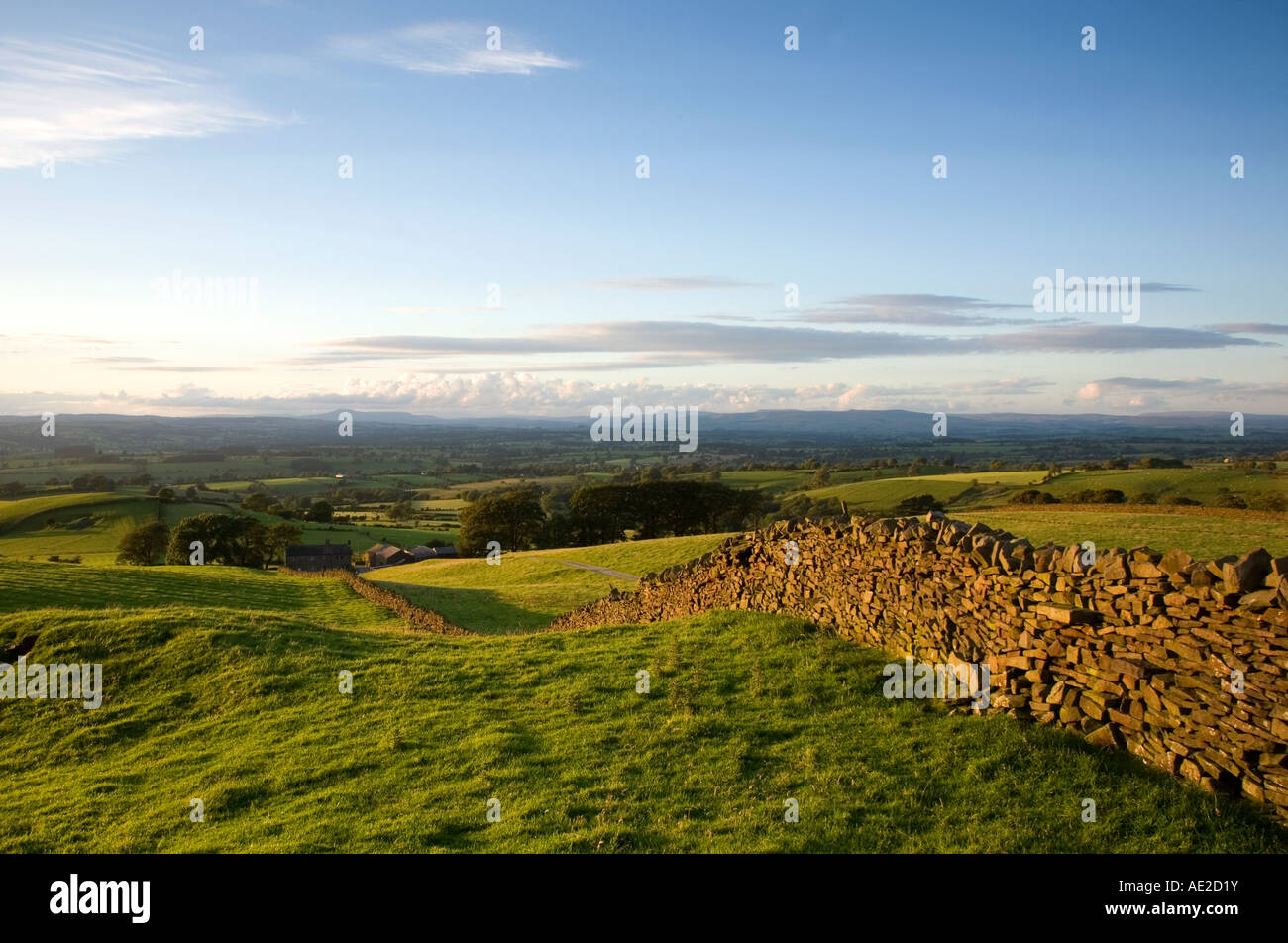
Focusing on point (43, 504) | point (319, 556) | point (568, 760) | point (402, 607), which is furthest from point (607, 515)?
point (568, 760)

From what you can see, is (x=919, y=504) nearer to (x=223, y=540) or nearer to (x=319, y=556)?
(x=319, y=556)

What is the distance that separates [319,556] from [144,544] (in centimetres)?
1254

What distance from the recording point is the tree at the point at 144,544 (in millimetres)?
57969

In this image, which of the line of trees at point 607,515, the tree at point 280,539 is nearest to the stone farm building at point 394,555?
the line of trees at point 607,515

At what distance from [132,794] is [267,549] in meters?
60.5

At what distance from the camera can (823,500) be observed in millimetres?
55344

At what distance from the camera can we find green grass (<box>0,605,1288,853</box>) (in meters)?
6.77

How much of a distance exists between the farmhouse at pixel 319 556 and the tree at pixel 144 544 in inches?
357

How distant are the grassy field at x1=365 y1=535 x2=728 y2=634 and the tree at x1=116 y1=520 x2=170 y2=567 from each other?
67.0 ft

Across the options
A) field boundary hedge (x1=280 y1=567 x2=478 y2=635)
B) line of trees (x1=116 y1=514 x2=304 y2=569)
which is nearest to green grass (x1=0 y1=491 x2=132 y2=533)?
line of trees (x1=116 y1=514 x2=304 y2=569)

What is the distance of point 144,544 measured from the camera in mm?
58562

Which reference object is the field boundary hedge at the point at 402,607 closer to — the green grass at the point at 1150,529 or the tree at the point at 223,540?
the green grass at the point at 1150,529
